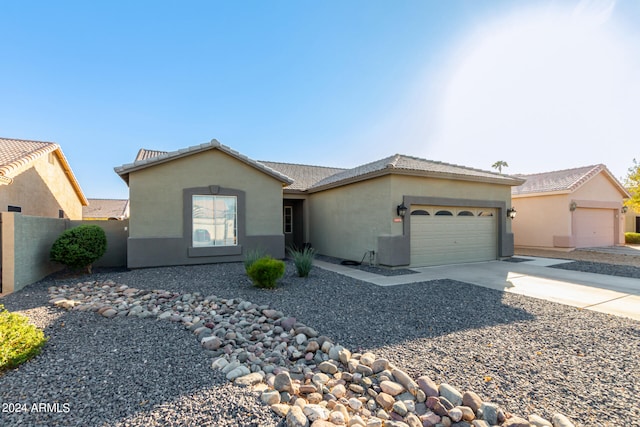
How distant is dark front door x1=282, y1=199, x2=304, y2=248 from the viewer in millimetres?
16266

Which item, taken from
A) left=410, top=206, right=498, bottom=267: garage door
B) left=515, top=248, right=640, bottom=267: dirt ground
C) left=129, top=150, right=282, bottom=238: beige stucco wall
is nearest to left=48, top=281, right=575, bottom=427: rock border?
left=129, top=150, right=282, bottom=238: beige stucco wall

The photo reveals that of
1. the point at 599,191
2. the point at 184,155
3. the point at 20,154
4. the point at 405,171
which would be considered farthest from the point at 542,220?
the point at 20,154

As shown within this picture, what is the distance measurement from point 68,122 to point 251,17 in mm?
9990

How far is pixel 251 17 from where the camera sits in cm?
1035

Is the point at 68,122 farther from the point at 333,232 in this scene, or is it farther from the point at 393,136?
the point at 393,136

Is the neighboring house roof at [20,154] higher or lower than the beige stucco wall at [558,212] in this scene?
higher

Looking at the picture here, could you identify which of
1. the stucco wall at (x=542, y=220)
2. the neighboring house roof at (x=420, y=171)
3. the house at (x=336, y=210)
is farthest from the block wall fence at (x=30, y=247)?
the stucco wall at (x=542, y=220)

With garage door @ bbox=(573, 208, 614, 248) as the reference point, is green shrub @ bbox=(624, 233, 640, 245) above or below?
below

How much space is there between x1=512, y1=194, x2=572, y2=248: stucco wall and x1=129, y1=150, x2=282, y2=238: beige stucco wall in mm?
15620

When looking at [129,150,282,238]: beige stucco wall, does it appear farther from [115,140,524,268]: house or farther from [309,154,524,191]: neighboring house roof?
[309,154,524,191]: neighboring house roof

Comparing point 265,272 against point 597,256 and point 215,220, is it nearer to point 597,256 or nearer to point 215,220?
point 215,220

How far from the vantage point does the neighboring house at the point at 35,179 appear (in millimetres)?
11234

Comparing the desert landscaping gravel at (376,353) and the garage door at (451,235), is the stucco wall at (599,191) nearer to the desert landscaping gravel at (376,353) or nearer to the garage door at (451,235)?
the garage door at (451,235)

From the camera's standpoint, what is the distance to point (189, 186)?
1052 cm
